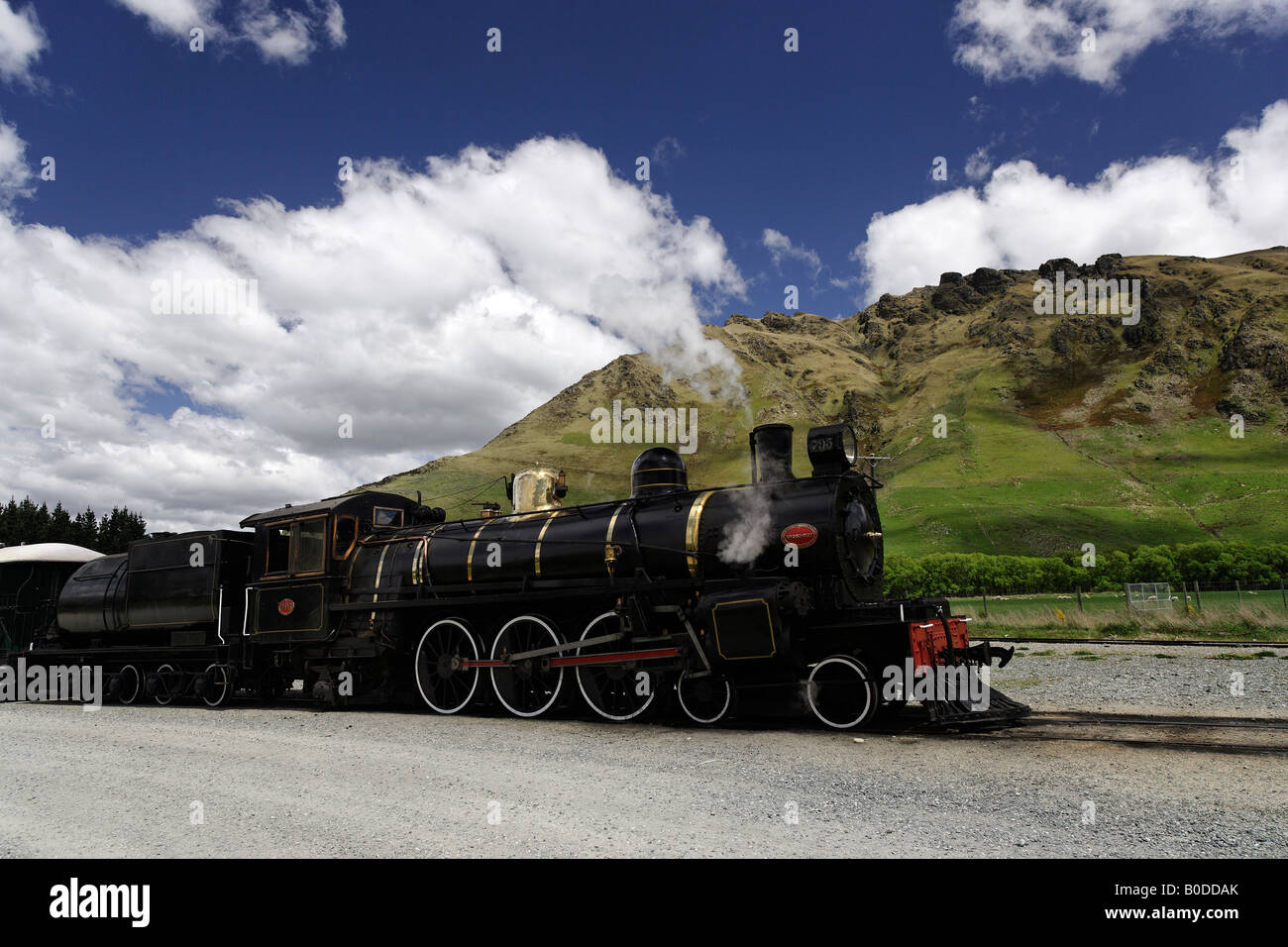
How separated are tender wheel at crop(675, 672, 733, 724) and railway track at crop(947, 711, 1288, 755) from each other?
2879mm

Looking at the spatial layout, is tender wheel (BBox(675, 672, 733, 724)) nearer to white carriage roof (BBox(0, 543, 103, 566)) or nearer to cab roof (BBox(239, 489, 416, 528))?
cab roof (BBox(239, 489, 416, 528))

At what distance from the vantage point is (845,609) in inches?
364

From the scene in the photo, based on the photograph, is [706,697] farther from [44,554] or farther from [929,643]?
[44,554]

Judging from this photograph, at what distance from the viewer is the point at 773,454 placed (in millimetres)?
10469

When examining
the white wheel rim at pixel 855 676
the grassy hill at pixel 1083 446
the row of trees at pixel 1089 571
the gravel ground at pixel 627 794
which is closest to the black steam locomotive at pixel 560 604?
the white wheel rim at pixel 855 676

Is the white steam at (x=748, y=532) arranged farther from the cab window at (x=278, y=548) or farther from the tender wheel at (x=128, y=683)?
the tender wheel at (x=128, y=683)

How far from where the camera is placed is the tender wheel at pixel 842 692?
29.0 ft

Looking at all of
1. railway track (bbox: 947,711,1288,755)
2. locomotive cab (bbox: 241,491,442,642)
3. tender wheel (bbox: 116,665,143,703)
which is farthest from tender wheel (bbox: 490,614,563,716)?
tender wheel (bbox: 116,665,143,703)

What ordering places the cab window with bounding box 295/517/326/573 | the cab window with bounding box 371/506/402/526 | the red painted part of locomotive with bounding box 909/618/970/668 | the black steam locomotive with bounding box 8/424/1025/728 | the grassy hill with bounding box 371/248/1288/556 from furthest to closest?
the grassy hill with bounding box 371/248/1288/556 → the cab window with bounding box 371/506/402/526 → the cab window with bounding box 295/517/326/573 → the black steam locomotive with bounding box 8/424/1025/728 → the red painted part of locomotive with bounding box 909/618/970/668

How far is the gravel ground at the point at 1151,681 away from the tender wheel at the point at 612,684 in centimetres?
563

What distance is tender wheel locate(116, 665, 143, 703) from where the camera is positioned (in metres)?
15.3
